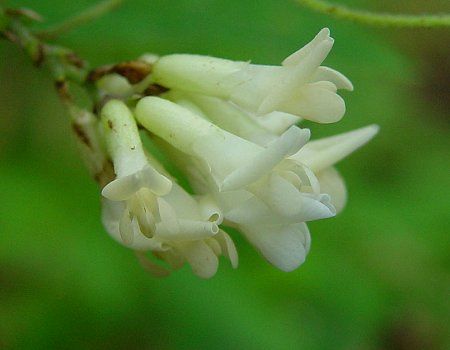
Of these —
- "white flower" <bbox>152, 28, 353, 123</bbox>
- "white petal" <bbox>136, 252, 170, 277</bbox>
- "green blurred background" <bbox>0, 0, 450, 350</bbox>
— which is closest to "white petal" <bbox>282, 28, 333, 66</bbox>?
"white flower" <bbox>152, 28, 353, 123</bbox>

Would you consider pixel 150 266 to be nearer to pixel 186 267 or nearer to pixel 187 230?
pixel 187 230

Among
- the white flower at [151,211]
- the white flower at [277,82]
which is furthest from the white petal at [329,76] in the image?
the white flower at [151,211]

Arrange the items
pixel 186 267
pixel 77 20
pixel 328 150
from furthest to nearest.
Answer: pixel 186 267
pixel 77 20
pixel 328 150

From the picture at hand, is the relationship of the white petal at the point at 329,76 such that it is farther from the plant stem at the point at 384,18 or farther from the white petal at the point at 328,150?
the plant stem at the point at 384,18

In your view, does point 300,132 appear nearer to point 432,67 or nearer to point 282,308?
point 282,308

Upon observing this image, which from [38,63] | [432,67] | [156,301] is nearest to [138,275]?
[156,301]

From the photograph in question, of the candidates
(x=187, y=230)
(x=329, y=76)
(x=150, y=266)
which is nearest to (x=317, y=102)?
(x=329, y=76)
